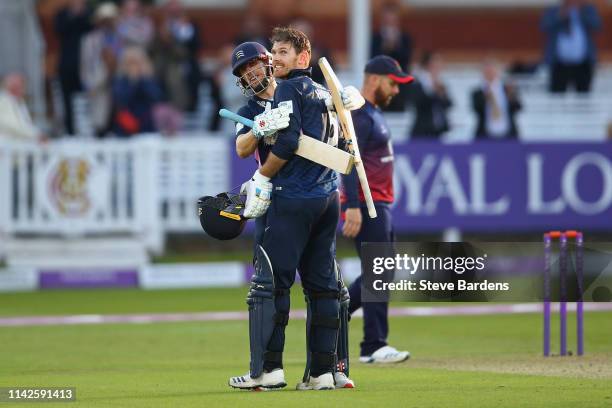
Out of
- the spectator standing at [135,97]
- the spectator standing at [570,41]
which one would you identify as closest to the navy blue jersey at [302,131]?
the spectator standing at [135,97]

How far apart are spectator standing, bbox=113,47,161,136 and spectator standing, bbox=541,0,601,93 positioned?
641cm

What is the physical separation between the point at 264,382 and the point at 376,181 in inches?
115

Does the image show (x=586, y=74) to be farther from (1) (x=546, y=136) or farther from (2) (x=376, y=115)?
(2) (x=376, y=115)

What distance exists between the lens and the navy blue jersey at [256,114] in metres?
9.98

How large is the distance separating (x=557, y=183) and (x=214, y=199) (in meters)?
12.1

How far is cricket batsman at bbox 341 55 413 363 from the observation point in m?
12.3

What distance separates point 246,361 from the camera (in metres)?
12.7

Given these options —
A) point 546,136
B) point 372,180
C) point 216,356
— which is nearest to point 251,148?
point 372,180

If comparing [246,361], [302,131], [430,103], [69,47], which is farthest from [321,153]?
[69,47]

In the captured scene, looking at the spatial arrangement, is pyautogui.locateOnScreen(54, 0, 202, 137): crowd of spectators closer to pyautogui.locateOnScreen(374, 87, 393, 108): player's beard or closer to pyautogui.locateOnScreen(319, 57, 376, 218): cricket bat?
pyautogui.locateOnScreen(374, 87, 393, 108): player's beard

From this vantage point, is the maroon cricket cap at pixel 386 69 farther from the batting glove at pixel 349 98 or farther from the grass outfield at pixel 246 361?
the batting glove at pixel 349 98

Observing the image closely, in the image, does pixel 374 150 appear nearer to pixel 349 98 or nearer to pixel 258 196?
pixel 349 98

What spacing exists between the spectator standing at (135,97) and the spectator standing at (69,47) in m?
1.73

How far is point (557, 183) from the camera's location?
21.4 meters
